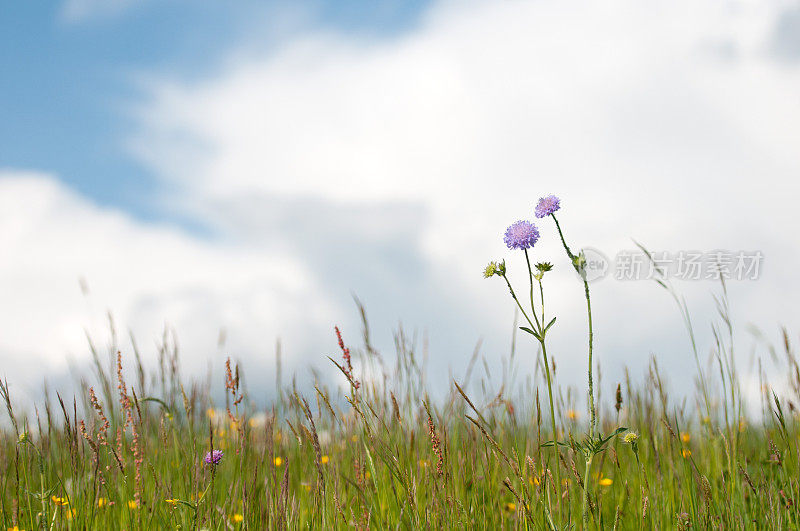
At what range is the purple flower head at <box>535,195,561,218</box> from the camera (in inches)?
78.5

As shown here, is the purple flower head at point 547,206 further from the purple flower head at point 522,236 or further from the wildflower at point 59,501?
the wildflower at point 59,501

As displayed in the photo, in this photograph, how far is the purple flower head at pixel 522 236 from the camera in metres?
1.99

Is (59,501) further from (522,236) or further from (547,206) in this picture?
(547,206)

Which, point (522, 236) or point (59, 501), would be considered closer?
point (522, 236)

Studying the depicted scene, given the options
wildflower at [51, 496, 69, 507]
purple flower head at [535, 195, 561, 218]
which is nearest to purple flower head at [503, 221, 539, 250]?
purple flower head at [535, 195, 561, 218]

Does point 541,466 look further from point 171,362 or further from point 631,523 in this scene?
point 171,362

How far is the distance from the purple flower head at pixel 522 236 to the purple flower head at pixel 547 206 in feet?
0.15

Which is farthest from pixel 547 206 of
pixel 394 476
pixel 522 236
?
pixel 394 476

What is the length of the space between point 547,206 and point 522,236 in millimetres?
119

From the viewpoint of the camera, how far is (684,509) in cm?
254

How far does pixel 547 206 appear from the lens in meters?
2.00

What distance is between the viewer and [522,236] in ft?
6.57

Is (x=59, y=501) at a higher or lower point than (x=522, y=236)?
lower

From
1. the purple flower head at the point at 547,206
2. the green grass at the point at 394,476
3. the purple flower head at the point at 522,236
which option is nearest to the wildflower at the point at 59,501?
the green grass at the point at 394,476
